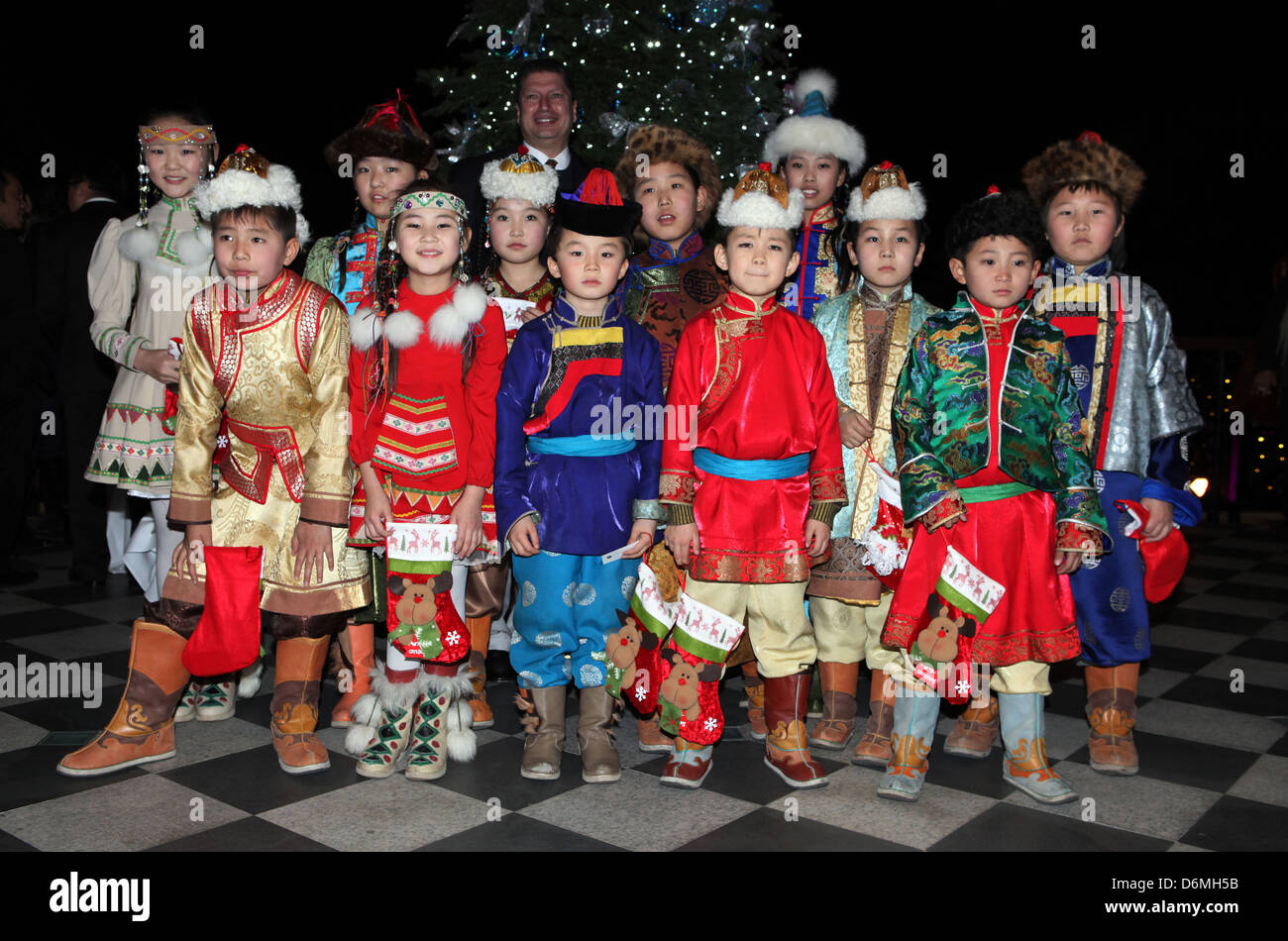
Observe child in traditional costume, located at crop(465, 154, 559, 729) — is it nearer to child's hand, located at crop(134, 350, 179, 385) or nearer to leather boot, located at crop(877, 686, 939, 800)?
child's hand, located at crop(134, 350, 179, 385)

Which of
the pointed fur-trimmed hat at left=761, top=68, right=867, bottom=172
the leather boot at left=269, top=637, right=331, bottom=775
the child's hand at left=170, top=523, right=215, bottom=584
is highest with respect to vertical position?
the pointed fur-trimmed hat at left=761, top=68, right=867, bottom=172

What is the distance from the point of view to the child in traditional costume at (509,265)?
3.04 meters

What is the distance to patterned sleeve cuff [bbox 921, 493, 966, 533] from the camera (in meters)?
2.61

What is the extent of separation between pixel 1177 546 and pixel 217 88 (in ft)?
25.0

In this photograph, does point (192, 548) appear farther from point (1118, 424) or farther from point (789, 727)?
point (1118, 424)

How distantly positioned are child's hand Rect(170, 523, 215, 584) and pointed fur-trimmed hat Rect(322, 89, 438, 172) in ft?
4.32

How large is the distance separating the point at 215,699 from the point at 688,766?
1.47 metres

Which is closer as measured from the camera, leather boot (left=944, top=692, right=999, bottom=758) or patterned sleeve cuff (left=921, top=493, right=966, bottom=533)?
patterned sleeve cuff (left=921, top=493, right=966, bottom=533)

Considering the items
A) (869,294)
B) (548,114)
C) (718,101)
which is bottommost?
(869,294)

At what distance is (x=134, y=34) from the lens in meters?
7.85

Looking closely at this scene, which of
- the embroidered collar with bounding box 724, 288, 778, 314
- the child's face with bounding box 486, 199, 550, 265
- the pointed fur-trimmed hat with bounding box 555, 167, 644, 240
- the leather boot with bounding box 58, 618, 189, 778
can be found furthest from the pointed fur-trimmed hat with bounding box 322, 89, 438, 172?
the leather boot with bounding box 58, 618, 189, 778

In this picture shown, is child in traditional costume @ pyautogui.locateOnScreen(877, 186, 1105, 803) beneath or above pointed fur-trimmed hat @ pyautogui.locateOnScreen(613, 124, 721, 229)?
beneath
